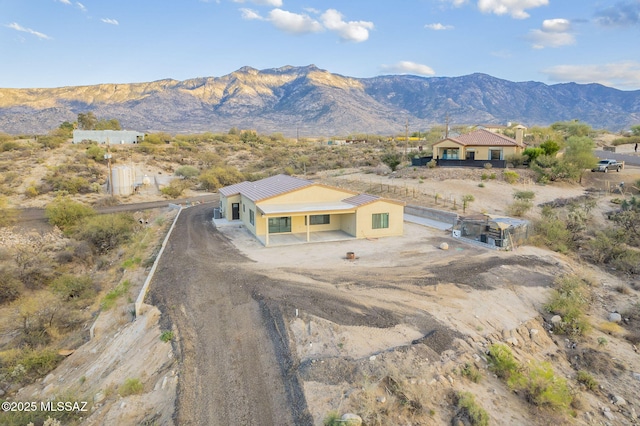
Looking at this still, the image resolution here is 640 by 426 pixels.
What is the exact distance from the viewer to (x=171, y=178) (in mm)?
54562

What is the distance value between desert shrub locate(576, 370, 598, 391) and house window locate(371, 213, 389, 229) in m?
14.3

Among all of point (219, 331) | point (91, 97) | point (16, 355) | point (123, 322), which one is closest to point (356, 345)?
point (219, 331)

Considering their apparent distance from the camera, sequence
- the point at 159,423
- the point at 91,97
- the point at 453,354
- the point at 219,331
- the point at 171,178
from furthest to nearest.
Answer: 1. the point at 91,97
2. the point at 171,178
3. the point at 219,331
4. the point at 453,354
5. the point at 159,423

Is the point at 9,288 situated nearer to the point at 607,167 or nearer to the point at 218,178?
the point at 218,178

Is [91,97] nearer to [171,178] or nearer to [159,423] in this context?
[171,178]

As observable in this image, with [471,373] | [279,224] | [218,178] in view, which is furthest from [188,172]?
[471,373]

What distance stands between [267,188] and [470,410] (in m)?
21.2

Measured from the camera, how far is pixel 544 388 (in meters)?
10.3

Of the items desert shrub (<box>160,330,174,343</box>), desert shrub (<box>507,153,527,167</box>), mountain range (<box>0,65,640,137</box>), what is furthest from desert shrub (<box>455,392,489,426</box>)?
mountain range (<box>0,65,640,137</box>)

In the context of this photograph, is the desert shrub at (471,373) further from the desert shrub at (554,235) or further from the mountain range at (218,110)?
the mountain range at (218,110)

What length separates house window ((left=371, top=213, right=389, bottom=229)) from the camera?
24906mm

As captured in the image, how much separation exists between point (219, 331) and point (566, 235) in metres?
19.9

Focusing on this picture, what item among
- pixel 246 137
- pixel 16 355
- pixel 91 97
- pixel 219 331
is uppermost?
pixel 91 97

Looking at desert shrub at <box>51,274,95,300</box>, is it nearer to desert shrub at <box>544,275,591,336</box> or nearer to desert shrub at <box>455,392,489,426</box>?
desert shrub at <box>455,392,489,426</box>
